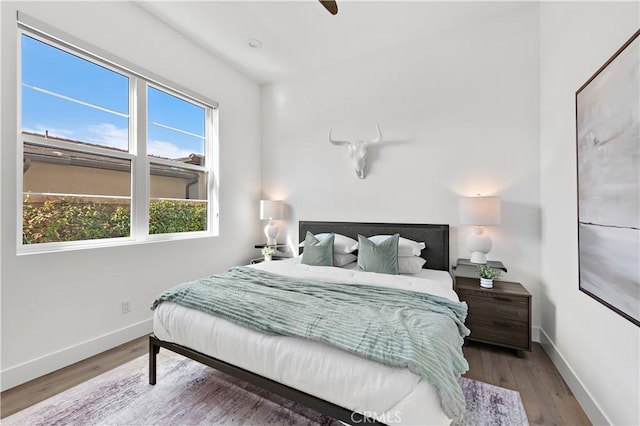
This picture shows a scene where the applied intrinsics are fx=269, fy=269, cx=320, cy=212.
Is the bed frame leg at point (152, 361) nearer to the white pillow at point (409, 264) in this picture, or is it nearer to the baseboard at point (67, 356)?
the baseboard at point (67, 356)

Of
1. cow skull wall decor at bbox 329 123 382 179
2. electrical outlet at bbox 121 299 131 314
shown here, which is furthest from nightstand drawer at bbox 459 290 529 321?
electrical outlet at bbox 121 299 131 314

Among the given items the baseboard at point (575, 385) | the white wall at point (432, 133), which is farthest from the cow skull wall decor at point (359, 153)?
the baseboard at point (575, 385)

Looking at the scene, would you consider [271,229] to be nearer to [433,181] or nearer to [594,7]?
[433,181]

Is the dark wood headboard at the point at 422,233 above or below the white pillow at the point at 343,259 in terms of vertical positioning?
above

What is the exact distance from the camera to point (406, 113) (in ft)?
10.7

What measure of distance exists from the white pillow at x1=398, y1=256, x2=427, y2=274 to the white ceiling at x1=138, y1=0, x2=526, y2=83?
252 cm

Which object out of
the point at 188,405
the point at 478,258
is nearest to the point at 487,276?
the point at 478,258

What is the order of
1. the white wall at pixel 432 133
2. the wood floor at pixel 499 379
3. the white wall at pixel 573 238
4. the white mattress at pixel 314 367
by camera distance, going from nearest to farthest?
the white mattress at pixel 314 367 < the white wall at pixel 573 238 < the wood floor at pixel 499 379 < the white wall at pixel 432 133

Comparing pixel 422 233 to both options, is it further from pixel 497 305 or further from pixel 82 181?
pixel 82 181

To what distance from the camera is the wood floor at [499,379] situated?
169 centimetres

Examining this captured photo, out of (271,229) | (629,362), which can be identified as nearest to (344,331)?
(629,362)

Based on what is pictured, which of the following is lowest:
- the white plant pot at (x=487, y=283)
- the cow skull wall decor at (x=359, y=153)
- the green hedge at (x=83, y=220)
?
the white plant pot at (x=487, y=283)

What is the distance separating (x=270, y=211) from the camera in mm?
3842

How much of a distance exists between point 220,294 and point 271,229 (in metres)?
2.04
